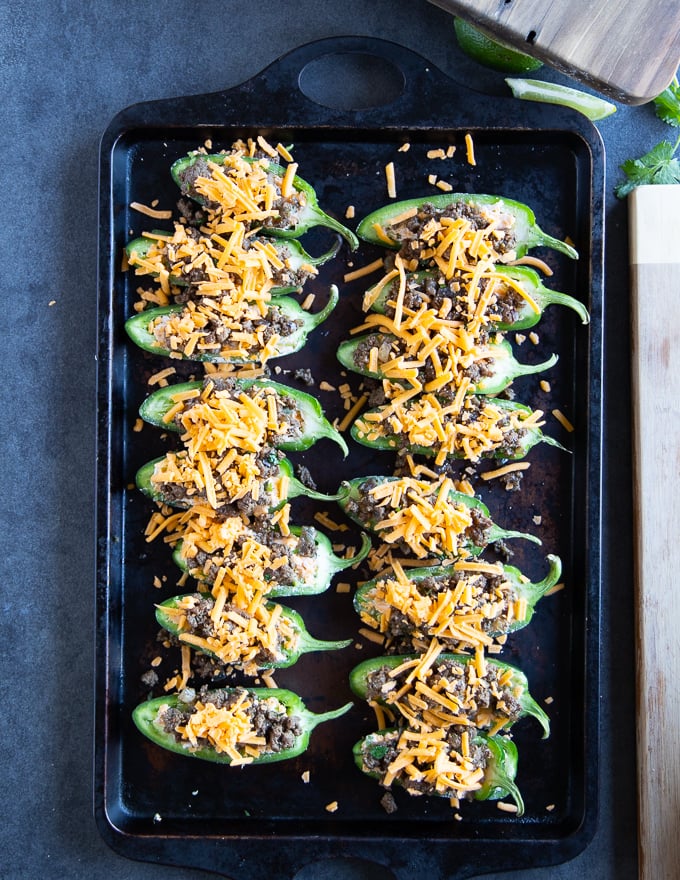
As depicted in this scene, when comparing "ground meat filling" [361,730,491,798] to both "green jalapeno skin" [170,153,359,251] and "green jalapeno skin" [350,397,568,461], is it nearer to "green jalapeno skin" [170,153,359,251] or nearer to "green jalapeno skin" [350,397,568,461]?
"green jalapeno skin" [350,397,568,461]

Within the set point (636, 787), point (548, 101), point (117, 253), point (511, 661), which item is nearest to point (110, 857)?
point (511, 661)

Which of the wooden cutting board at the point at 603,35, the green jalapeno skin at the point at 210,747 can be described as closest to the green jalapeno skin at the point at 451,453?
the green jalapeno skin at the point at 210,747

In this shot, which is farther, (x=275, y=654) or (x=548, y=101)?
(x=548, y=101)

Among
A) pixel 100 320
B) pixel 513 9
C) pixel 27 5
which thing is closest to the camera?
pixel 513 9

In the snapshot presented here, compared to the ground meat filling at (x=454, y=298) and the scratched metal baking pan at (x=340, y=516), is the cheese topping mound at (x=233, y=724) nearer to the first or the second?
the scratched metal baking pan at (x=340, y=516)

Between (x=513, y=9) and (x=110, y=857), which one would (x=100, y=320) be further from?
(x=110, y=857)

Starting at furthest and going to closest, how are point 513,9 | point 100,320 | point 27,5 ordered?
point 27,5
point 100,320
point 513,9

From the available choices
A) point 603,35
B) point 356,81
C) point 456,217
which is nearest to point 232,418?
point 456,217

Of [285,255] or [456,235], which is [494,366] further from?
[285,255]
